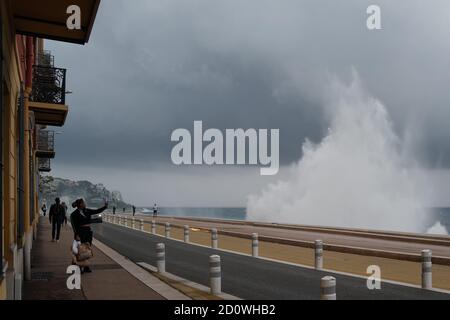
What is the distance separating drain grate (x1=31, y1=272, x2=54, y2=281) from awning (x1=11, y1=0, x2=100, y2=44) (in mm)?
5625

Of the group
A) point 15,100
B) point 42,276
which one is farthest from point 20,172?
point 42,276

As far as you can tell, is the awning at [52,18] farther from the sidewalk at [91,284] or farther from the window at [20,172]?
the sidewalk at [91,284]

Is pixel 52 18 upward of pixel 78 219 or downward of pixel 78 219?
upward

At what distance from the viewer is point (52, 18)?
10.2 metres

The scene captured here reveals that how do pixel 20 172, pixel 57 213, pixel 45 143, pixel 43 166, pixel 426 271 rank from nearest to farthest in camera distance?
pixel 426 271 < pixel 20 172 < pixel 57 213 < pixel 45 143 < pixel 43 166

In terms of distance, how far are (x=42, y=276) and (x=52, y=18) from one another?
6465mm

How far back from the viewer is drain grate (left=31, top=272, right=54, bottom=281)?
12865mm

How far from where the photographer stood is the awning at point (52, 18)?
927 cm

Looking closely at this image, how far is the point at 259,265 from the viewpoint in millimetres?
16094

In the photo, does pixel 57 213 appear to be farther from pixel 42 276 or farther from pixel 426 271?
pixel 426 271

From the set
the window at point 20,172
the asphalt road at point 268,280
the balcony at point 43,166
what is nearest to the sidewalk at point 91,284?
the window at point 20,172
